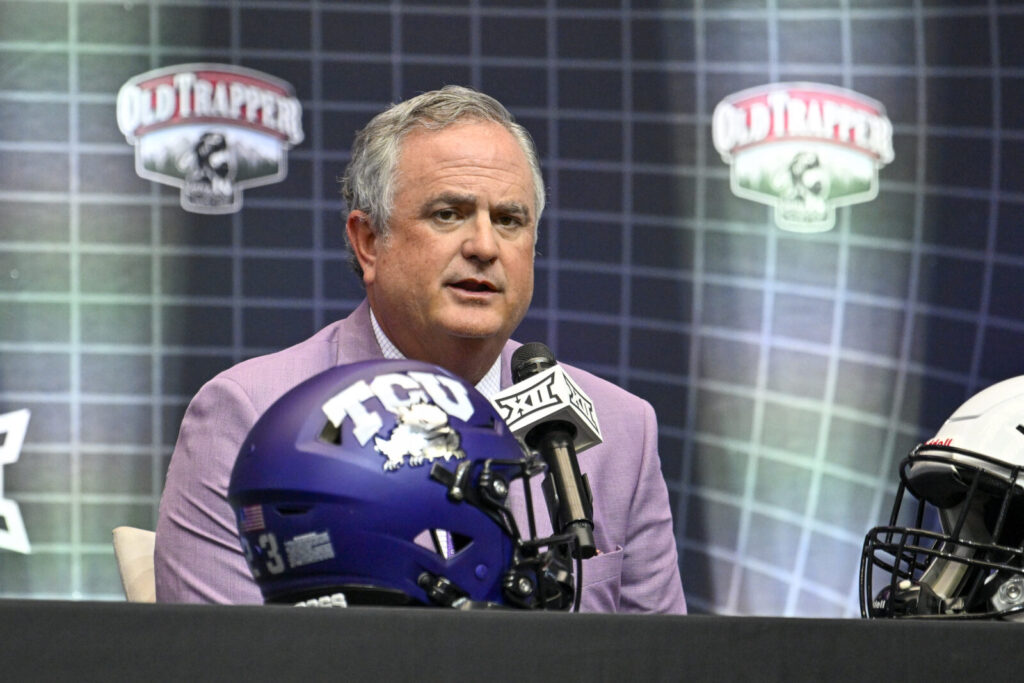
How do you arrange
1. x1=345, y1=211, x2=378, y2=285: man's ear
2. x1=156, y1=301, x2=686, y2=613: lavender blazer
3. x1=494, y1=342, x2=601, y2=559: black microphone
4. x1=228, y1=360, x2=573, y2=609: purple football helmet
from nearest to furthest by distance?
x1=228, y1=360, x2=573, y2=609: purple football helmet < x1=494, y1=342, x2=601, y2=559: black microphone < x1=156, y1=301, x2=686, y2=613: lavender blazer < x1=345, y1=211, x2=378, y2=285: man's ear

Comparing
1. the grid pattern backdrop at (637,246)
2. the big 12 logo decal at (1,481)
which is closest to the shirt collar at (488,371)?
the grid pattern backdrop at (637,246)

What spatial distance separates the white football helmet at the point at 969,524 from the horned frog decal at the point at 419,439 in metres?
0.56

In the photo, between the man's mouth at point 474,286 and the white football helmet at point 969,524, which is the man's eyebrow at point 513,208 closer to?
the man's mouth at point 474,286

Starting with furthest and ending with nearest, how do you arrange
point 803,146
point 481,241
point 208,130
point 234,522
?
point 803,146 < point 208,130 < point 481,241 < point 234,522

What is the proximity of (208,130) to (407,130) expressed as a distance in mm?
1473

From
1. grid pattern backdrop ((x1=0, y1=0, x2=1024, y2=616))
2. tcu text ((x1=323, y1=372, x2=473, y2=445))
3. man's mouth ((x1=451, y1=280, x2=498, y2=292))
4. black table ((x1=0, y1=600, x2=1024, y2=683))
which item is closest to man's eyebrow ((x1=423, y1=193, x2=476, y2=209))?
man's mouth ((x1=451, y1=280, x2=498, y2=292))

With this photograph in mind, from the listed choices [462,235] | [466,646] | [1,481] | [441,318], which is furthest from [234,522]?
[1,481]

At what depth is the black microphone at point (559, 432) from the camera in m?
1.33

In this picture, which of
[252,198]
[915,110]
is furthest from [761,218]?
[252,198]

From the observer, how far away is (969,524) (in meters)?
1.72

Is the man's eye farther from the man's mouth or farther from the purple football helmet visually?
the purple football helmet

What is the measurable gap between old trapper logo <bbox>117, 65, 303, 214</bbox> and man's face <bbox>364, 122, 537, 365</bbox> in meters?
1.44

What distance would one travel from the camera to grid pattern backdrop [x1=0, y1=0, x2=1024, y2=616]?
323cm

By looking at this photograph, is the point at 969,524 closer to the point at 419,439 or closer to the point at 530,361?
the point at 530,361
